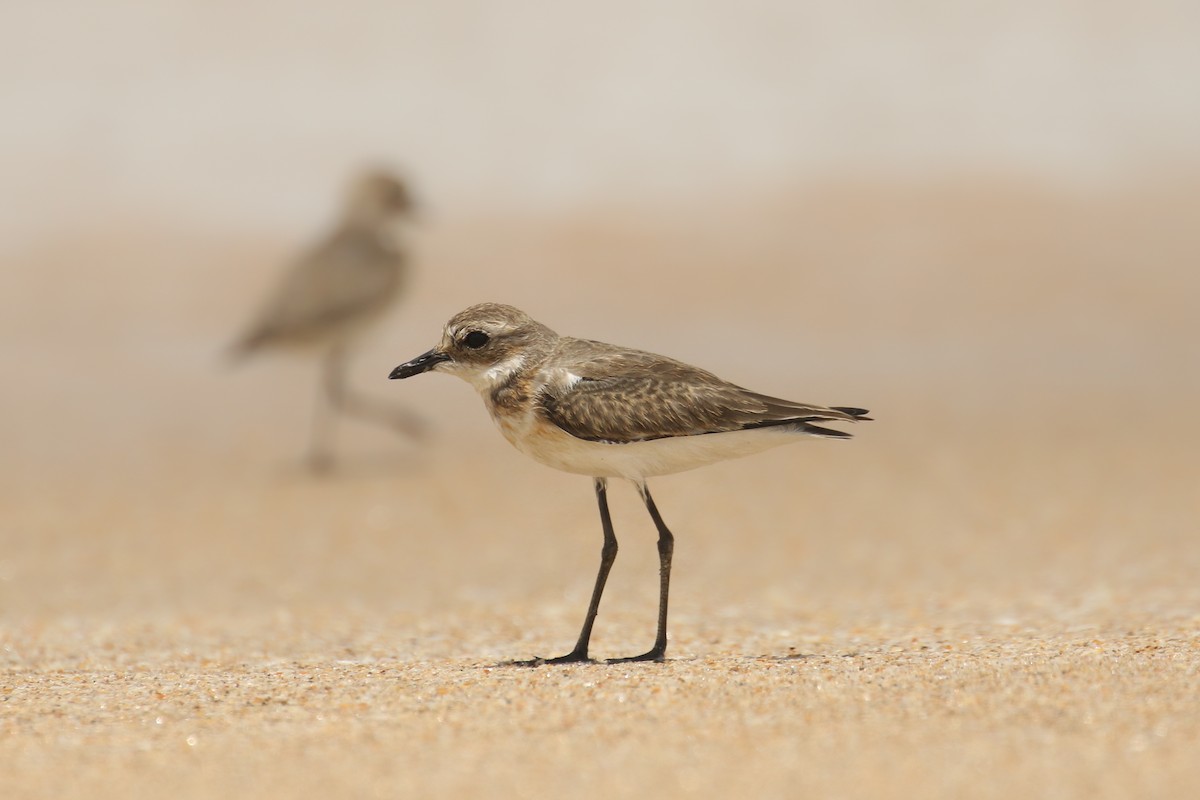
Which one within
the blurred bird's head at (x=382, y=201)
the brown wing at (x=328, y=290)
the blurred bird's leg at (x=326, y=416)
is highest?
the blurred bird's head at (x=382, y=201)

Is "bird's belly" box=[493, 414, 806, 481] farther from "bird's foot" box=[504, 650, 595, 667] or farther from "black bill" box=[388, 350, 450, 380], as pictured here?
"bird's foot" box=[504, 650, 595, 667]

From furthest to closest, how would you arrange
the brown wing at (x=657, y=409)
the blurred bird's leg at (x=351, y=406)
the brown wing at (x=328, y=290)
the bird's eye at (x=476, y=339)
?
the blurred bird's leg at (x=351, y=406), the brown wing at (x=328, y=290), the bird's eye at (x=476, y=339), the brown wing at (x=657, y=409)

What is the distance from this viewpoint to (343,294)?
11680 millimetres

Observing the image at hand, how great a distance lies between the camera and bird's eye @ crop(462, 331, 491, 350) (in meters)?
5.69

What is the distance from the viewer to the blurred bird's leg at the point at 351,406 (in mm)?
12445

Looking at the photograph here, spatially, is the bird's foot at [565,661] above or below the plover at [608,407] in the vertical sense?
below

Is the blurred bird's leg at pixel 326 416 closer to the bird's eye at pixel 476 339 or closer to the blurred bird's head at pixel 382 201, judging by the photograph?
the blurred bird's head at pixel 382 201

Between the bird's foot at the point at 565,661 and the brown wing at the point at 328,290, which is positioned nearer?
the bird's foot at the point at 565,661

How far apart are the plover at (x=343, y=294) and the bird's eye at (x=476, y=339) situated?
20.0 feet

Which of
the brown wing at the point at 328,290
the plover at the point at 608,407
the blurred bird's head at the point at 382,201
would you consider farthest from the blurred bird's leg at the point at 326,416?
the plover at the point at 608,407

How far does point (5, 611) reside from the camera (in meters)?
8.52

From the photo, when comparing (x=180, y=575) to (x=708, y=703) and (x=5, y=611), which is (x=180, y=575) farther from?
(x=708, y=703)

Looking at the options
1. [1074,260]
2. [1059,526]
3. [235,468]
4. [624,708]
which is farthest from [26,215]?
[624,708]

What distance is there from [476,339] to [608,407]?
0.60 metres
